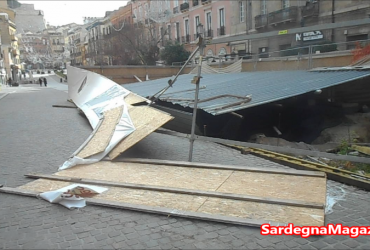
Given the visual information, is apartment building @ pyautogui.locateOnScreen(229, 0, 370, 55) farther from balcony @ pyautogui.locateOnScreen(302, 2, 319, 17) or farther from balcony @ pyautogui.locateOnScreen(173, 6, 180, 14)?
balcony @ pyautogui.locateOnScreen(173, 6, 180, 14)

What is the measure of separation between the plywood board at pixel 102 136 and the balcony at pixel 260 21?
20.2 metres

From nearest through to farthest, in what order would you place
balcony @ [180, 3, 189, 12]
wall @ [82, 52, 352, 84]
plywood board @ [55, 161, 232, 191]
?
plywood board @ [55, 161, 232, 191] → wall @ [82, 52, 352, 84] → balcony @ [180, 3, 189, 12]

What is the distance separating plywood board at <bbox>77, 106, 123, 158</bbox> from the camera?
6.53 meters

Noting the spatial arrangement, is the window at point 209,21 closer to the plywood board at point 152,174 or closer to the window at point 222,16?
the window at point 222,16

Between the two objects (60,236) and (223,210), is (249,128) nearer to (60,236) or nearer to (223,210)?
(223,210)

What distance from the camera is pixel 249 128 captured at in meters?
10.1

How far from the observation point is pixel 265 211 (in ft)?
13.1

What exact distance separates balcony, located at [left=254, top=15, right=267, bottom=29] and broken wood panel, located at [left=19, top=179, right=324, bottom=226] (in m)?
23.8

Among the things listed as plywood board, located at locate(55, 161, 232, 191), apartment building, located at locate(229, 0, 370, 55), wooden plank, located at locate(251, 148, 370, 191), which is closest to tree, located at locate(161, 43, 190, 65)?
apartment building, located at locate(229, 0, 370, 55)

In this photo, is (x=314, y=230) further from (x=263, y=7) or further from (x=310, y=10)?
(x=263, y=7)

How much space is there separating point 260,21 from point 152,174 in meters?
23.4

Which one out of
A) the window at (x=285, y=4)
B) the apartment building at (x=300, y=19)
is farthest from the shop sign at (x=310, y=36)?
the window at (x=285, y=4)

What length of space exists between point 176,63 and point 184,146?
23.2 meters

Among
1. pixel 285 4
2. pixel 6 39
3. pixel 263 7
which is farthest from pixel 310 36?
pixel 6 39
